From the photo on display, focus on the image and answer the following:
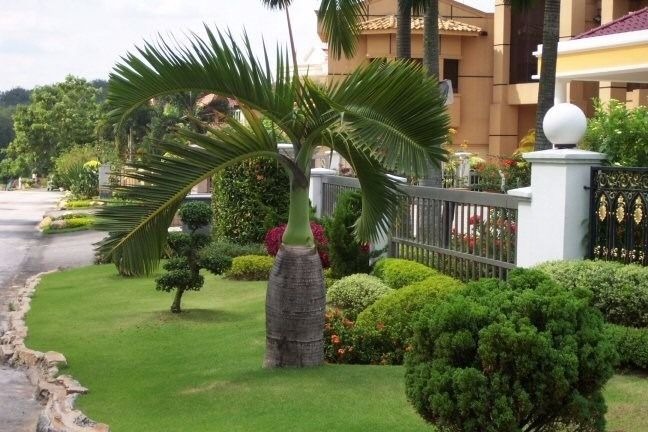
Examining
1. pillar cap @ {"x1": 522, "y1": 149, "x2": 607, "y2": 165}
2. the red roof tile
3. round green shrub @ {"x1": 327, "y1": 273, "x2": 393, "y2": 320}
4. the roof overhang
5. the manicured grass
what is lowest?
the manicured grass

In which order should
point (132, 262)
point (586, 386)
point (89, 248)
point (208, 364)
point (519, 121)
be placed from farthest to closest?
point (519, 121) → point (89, 248) → point (208, 364) → point (132, 262) → point (586, 386)

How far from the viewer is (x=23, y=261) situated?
81.4ft

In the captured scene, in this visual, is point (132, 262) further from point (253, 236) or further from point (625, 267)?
point (253, 236)

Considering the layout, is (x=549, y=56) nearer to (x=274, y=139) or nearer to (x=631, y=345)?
(x=274, y=139)

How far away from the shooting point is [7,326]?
14469 millimetres

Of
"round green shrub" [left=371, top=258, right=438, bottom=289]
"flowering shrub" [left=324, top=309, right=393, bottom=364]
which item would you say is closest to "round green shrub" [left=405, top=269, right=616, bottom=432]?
"flowering shrub" [left=324, top=309, right=393, bottom=364]

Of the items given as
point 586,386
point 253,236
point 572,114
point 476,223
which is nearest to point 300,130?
point 572,114

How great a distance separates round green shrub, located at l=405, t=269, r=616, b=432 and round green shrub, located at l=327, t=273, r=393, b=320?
6125mm

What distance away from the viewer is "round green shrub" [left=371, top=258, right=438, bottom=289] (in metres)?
12.9

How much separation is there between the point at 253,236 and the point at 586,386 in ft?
47.1

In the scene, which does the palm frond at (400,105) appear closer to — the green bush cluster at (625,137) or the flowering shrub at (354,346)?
the flowering shrub at (354,346)

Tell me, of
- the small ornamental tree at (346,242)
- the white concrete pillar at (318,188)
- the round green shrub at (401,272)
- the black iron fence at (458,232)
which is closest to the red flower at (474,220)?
the black iron fence at (458,232)

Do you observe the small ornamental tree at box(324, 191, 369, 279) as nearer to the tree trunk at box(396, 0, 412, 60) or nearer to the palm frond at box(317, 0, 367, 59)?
the palm frond at box(317, 0, 367, 59)

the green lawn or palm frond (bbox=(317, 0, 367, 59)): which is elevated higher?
palm frond (bbox=(317, 0, 367, 59))
